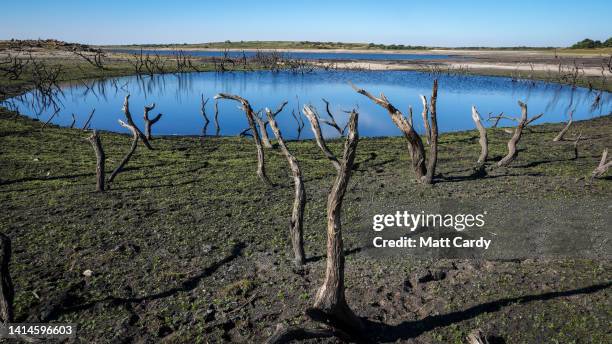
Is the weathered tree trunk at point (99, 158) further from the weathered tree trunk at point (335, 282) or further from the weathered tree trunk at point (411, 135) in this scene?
the weathered tree trunk at point (335, 282)

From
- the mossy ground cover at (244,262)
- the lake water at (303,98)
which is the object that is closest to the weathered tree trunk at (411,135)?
the mossy ground cover at (244,262)

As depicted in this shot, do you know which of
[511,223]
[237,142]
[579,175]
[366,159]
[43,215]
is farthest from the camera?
[237,142]

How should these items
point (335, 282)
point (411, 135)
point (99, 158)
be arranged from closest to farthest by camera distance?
point (335, 282)
point (99, 158)
point (411, 135)

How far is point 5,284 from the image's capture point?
815 centimetres

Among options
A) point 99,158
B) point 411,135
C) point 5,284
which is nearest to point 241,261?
point 5,284

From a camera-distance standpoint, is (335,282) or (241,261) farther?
(241,261)

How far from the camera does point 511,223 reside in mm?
12727

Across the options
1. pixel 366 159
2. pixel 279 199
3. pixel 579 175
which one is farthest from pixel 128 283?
pixel 579 175

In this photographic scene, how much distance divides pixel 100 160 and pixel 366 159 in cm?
1274

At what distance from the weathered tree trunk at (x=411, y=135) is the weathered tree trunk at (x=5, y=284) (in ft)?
37.1

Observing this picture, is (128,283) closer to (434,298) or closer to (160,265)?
(160,265)

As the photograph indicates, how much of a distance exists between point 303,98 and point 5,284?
44194mm

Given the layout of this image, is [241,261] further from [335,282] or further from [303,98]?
[303,98]

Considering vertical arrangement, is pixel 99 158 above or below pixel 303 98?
below
